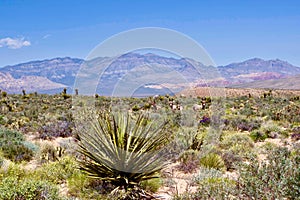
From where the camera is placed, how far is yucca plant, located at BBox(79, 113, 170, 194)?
574cm

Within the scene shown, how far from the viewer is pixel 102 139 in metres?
5.83

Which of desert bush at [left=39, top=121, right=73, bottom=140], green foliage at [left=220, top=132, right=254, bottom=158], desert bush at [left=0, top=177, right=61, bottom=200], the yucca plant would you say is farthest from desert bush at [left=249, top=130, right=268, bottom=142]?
desert bush at [left=0, top=177, right=61, bottom=200]

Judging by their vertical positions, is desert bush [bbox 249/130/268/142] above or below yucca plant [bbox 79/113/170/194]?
below

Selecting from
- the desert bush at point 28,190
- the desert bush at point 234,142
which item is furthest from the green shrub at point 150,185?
the desert bush at point 234,142

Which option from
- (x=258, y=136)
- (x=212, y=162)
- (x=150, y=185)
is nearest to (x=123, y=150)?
(x=150, y=185)

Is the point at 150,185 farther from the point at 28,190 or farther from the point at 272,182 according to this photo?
the point at 272,182

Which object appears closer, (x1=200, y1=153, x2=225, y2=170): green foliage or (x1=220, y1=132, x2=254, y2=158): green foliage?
Result: (x1=200, y1=153, x2=225, y2=170): green foliage

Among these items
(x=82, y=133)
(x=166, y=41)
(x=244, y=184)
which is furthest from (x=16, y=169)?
(x=244, y=184)

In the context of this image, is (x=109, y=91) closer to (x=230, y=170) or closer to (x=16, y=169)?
(x=16, y=169)

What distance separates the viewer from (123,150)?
5.70m

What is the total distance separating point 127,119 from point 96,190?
1452 millimetres

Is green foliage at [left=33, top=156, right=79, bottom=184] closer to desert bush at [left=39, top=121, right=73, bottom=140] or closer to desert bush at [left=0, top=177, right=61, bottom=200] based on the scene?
desert bush at [left=0, top=177, right=61, bottom=200]

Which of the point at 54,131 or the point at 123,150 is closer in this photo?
the point at 123,150

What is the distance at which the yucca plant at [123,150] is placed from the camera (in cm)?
574
